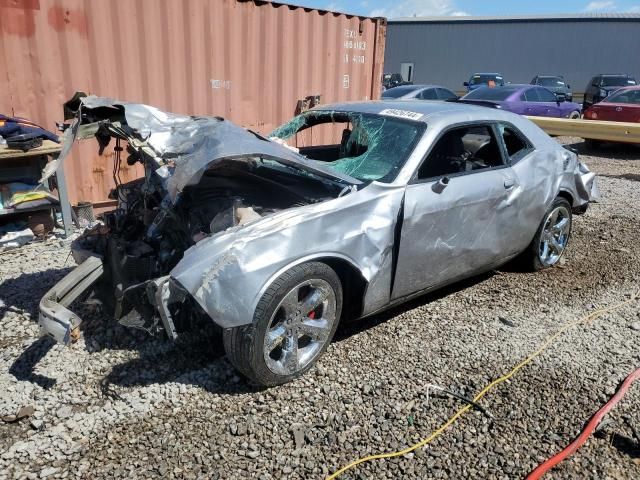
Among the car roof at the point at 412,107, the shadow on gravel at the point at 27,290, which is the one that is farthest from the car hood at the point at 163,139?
the shadow on gravel at the point at 27,290

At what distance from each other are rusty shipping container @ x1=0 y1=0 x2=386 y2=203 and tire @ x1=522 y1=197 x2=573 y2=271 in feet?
13.9

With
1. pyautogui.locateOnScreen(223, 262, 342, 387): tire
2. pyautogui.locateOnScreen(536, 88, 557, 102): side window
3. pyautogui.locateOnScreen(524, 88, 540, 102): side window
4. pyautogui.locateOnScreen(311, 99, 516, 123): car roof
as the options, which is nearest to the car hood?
pyautogui.locateOnScreen(223, 262, 342, 387): tire

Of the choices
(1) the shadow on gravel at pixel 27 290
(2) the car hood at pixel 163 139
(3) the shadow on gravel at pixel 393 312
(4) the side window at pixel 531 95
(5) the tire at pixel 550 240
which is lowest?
(1) the shadow on gravel at pixel 27 290

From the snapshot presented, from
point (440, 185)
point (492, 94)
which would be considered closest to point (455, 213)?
point (440, 185)

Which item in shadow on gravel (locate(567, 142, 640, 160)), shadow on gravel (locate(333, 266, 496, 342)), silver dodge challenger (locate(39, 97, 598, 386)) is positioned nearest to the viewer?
silver dodge challenger (locate(39, 97, 598, 386))

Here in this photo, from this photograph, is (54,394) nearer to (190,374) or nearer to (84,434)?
(84,434)

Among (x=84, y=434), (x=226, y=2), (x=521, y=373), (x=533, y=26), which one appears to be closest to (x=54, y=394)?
(x=84, y=434)

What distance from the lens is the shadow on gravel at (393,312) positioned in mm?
3734

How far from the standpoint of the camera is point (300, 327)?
10.0ft

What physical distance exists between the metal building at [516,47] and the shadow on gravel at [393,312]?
106 feet

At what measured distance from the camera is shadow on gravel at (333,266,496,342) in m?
3.73

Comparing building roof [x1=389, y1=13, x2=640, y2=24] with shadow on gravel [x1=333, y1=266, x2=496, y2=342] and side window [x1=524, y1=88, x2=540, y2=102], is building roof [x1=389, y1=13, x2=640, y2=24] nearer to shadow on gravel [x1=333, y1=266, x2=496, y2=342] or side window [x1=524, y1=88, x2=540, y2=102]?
side window [x1=524, y1=88, x2=540, y2=102]

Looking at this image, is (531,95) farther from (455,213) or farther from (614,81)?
(455,213)

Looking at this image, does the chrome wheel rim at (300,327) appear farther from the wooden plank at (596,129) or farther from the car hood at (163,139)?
the wooden plank at (596,129)
